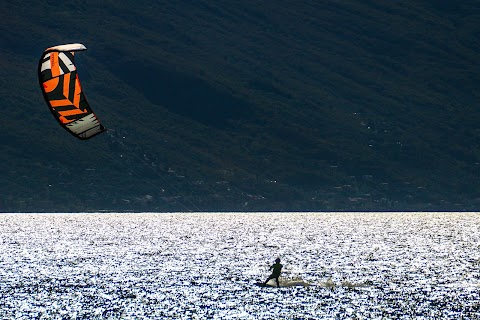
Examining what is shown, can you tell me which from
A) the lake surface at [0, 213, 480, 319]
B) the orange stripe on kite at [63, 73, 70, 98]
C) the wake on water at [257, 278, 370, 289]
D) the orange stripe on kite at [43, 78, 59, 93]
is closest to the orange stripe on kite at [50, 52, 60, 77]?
the orange stripe on kite at [43, 78, 59, 93]

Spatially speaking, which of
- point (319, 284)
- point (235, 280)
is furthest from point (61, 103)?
point (319, 284)

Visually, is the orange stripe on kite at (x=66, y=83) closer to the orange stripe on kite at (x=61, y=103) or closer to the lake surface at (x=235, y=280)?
the orange stripe on kite at (x=61, y=103)

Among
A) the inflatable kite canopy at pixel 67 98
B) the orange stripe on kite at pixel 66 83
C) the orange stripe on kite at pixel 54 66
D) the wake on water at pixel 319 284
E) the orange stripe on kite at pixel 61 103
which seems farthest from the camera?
the wake on water at pixel 319 284

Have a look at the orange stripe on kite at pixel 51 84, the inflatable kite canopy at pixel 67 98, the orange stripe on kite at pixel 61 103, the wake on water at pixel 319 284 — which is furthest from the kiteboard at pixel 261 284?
the orange stripe on kite at pixel 51 84

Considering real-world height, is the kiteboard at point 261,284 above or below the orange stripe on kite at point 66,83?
below

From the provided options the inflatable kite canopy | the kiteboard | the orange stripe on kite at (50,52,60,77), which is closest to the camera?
the inflatable kite canopy

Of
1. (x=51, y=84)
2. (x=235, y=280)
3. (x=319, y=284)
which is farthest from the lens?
(x=235, y=280)

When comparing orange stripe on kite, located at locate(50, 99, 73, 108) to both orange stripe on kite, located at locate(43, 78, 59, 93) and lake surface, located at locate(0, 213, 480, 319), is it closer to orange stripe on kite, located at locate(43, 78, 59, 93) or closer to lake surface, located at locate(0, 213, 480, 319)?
orange stripe on kite, located at locate(43, 78, 59, 93)

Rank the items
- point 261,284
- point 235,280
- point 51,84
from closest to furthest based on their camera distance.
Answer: point 51,84 → point 261,284 → point 235,280

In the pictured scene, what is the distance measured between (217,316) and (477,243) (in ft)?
299

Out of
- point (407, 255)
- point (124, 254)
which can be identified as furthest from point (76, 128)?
point (407, 255)

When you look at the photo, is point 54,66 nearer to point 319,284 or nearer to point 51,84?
point 51,84

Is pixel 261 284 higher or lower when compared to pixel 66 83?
lower

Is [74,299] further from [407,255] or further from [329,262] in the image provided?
[407,255]
